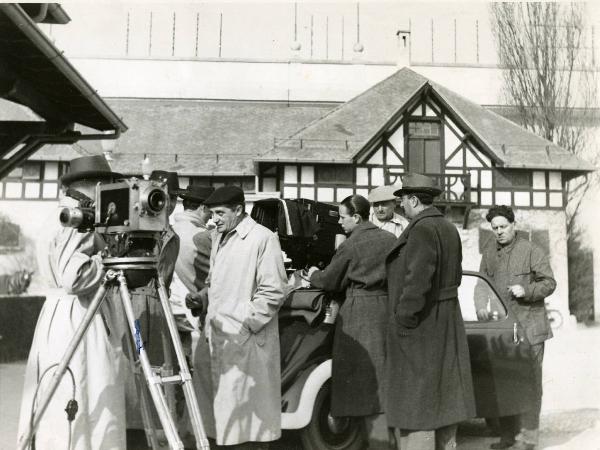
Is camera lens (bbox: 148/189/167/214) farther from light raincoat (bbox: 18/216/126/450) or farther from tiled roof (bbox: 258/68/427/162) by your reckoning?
tiled roof (bbox: 258/68/427/162)

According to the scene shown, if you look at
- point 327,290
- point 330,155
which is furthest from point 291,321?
point 330,155

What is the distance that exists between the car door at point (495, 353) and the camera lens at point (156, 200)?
299 cm

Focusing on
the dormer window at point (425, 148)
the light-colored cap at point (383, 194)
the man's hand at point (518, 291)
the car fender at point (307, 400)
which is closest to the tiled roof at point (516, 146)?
the dormer window at point (425, 148)

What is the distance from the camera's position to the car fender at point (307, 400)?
16.0 feet

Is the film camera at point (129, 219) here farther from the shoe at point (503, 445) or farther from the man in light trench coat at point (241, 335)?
the shoe at point (503, 445)

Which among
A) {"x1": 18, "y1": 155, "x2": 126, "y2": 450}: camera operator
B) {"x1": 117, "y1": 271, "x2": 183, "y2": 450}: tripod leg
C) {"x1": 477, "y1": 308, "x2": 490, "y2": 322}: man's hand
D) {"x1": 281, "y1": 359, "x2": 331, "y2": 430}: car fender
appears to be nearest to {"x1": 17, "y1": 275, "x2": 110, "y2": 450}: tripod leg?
{"x1": 117, "y1": 271, "x2": 183, "y2": 450}: tripod leg

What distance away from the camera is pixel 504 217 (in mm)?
5852

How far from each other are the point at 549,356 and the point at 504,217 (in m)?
7.53

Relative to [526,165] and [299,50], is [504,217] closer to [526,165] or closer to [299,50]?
[526,165]

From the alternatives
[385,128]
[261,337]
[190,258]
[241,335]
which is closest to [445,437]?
[261,337]

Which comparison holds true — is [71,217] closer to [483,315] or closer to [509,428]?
[483,315]

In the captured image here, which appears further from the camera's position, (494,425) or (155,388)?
(494,425)

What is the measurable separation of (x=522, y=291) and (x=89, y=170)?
12.3 ft

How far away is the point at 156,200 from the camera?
317 cm
